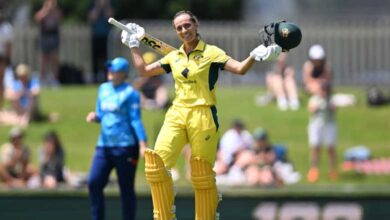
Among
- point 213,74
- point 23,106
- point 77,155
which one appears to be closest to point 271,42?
point 213,74

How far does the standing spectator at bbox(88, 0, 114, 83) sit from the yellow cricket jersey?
40.3 feet

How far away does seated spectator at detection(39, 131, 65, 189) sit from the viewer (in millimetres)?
17250

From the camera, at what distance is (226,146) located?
1797cm

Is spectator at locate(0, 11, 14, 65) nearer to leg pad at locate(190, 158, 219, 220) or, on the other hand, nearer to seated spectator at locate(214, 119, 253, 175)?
seated spectator at locate(214, 119, 253, 175)

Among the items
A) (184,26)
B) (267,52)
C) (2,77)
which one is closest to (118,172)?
(184,26)

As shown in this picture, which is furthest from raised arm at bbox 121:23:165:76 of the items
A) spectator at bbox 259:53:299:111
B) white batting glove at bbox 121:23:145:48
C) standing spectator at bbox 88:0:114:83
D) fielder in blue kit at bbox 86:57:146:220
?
standing spectator at bbox 88:0:114:83

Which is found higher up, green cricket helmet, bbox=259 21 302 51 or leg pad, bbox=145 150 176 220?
green cricket helmet, bbox=259 21 302 51

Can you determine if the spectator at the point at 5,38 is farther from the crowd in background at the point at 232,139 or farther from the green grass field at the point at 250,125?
the green grass field at the point at 250,125

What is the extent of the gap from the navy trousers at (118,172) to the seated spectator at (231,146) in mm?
5259

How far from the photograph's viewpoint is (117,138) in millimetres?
12406

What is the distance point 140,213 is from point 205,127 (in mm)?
3492

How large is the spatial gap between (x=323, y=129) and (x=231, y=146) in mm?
1446

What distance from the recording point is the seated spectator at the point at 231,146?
58.3 feet

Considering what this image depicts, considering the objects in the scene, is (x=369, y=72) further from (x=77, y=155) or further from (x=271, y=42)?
(x=271, y=42)
